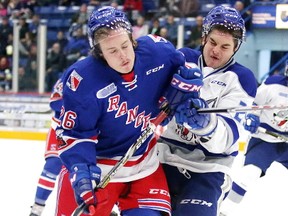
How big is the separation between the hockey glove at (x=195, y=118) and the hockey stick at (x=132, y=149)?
8 cm

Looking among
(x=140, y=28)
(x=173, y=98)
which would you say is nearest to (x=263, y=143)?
(x=173, y=98)

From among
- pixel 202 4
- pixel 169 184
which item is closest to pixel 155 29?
pixel 202 4

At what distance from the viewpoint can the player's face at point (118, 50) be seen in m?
2.04

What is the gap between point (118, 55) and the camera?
→ 6.73ft

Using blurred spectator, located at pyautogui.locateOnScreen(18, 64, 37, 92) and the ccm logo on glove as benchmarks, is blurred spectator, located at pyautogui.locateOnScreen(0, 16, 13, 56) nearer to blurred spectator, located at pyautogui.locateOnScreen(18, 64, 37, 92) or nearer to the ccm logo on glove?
blurred spectator, located at pyautogui.locateOnScreen(18, 64, 37, 92)

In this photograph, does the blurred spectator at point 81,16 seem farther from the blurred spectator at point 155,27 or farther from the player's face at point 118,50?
the player's face at point 118,50

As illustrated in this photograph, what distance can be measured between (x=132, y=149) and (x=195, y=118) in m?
0.22

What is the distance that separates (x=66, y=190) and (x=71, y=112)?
0.27m

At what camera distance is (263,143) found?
11.5 ft

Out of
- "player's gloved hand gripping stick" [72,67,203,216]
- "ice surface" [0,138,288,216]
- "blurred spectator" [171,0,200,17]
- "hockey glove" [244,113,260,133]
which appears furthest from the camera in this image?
"blurred spectator" [171,0,200,17]

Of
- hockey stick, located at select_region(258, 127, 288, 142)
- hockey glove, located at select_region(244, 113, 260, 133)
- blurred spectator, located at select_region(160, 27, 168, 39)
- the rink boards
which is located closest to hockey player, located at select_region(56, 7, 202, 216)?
hockey glove, located at select_region(244, 113, 260, 133)

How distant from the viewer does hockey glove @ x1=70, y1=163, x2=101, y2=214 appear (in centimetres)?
201

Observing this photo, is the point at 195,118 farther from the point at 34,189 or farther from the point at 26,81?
the point at 26,81

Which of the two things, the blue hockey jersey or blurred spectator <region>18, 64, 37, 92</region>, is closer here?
the blue hockey jersey
